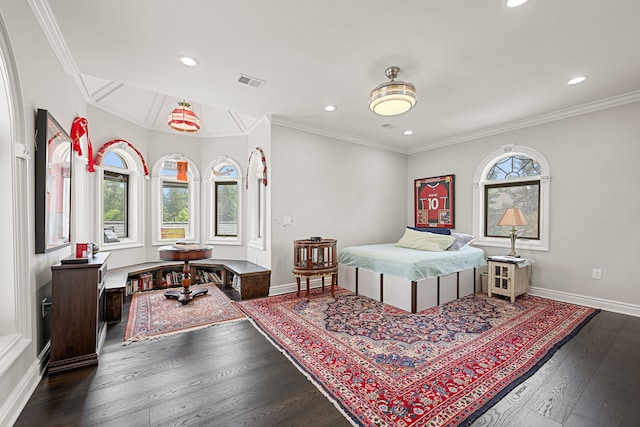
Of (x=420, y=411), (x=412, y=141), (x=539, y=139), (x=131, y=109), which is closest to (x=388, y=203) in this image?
(x=412, y=141)

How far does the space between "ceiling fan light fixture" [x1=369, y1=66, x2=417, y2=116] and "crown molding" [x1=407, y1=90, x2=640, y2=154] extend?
2583 millimetres

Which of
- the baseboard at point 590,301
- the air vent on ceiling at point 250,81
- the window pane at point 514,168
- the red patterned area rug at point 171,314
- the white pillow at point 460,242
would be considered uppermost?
the air vent on ceiling at point 250,81

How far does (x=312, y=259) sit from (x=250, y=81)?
2427mm

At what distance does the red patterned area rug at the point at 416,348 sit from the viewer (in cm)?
178

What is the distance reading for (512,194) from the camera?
4.52m

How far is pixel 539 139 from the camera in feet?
13.5

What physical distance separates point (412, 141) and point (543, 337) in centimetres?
379

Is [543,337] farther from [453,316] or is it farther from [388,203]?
[388,203]

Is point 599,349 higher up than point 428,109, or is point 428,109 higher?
point 428,109

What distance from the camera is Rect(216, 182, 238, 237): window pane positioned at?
5422mm

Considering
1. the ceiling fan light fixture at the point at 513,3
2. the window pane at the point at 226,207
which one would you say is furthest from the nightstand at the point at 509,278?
the window pane at the point at 226,207

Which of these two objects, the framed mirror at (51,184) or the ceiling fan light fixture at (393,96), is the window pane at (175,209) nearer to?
A: the framed mirror at (51,184)

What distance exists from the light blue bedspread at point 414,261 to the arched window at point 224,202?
2.25 metres

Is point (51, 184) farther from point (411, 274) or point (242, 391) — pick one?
point (411, 274)
